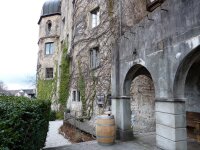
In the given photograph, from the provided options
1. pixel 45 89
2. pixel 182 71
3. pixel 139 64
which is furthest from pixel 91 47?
pixel 45 89

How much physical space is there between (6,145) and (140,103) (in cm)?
795

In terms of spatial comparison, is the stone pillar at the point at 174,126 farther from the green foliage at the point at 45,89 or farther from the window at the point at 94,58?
the green foliage at the point at 45,89

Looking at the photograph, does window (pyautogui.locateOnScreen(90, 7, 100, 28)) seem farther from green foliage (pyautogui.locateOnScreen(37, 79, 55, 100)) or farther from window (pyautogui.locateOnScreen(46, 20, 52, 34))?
window (pyautogui.locateOnScreen(46, 20, 52, 34))

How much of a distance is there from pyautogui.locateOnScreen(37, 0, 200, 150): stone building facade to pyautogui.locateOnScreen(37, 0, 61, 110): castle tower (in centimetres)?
671

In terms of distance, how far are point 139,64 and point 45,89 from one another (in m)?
17.4

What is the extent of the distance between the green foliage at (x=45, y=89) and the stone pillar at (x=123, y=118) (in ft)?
49.1

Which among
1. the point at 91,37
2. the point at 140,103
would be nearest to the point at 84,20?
the point at 91,37

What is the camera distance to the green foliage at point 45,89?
21641mm

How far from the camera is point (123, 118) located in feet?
24.1

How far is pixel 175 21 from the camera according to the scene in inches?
193

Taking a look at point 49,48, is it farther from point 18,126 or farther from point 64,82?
point 18,126

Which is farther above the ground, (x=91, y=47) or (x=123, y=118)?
(x=91, y=47)

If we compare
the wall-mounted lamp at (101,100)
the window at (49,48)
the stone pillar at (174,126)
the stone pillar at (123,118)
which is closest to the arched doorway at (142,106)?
the wall-mounted lamp at (101,100)

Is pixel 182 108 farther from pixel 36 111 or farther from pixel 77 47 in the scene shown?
pixel 77 47
